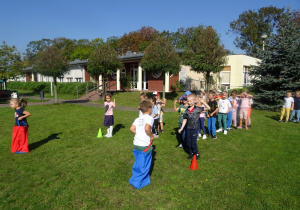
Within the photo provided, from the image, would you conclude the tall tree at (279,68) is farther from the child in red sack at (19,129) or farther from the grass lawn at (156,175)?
the child in red sack at (19,129)

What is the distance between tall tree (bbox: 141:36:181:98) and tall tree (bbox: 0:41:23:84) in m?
15.4

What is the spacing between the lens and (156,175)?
448cm

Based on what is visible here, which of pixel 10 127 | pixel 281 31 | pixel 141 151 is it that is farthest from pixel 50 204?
pixel 281 31

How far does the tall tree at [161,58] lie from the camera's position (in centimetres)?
1577

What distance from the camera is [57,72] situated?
15.7 metres

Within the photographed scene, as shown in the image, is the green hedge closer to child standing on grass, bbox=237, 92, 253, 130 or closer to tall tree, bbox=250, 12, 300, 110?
tall tree, bbox=250, 12, 300, 110

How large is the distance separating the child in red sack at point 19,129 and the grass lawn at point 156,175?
0.80 feet

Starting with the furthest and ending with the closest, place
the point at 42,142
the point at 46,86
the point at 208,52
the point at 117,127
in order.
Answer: the point at 46,86, the point at 208,52, the point at 117,127, the point at 42,142

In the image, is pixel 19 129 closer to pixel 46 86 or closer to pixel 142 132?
pixel 142 132

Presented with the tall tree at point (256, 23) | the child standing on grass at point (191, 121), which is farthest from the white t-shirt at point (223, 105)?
the tall tree at point (256, 23)

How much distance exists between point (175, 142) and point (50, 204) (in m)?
4.26

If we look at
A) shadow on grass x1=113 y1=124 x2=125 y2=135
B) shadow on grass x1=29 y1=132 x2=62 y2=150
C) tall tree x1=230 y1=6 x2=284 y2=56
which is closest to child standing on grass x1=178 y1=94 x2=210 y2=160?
shadow on grass x1=113 y1=124 x2=125 y2=135

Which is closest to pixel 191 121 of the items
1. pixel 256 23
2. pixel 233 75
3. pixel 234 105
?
pixel 234 105

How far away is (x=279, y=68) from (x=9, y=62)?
2512 cm
